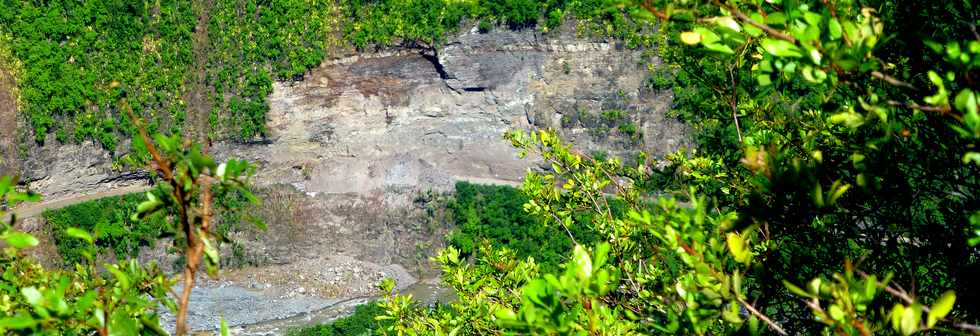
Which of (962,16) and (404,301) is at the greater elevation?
(962,16)

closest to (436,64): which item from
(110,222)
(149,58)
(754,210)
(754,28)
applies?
(149,58)

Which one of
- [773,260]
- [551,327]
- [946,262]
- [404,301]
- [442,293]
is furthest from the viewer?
[442,293]

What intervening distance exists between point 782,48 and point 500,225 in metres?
18.8

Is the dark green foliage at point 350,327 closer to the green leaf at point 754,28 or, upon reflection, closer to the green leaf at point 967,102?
the green leaf at point 754,28

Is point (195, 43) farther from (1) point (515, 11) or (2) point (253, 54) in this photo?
(1) point (515, 11)

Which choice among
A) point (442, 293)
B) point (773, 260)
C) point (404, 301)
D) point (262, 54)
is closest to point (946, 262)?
point (773, 260)

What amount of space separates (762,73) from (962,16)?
96 cm

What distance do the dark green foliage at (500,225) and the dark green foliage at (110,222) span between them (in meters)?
7.08

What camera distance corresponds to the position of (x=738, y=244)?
2271mm

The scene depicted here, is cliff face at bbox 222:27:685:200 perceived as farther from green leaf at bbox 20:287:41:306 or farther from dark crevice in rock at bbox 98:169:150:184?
green leaf at bbox 20:287:41:306

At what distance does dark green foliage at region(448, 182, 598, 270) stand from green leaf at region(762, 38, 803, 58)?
53.0ft

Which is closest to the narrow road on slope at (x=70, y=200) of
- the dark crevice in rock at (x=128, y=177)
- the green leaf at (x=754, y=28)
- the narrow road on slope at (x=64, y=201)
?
the narrow road on slope at (x=64, y=201)

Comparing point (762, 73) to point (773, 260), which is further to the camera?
point (773, 260)

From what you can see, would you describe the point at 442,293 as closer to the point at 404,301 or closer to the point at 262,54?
the point at 262,54
